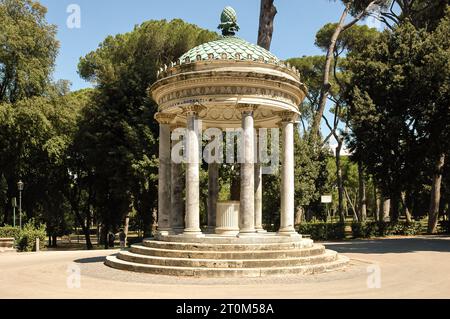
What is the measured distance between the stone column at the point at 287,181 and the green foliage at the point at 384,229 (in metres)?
21.0

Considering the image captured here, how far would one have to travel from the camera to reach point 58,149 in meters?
35.3

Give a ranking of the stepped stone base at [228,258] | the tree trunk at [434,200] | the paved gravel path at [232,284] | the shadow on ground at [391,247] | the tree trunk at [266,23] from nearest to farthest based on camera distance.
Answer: the paved gravel path at [232,284], the stepped stone base at [228,258], the shadow on ground at [391,247], the tree trunk at [266,23], the tree trunk at [434,200]

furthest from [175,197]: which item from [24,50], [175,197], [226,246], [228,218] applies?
[24,50]

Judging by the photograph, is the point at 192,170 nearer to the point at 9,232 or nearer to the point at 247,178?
the point at 247,178

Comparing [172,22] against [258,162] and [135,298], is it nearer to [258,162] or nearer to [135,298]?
[258,162]

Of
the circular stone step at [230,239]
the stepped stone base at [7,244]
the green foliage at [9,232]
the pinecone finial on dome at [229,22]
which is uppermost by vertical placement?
the pinecone finial on dome at [229,22]

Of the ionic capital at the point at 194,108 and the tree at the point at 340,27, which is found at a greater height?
the tree at the point at 340,27

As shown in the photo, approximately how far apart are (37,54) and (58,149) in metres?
7.70

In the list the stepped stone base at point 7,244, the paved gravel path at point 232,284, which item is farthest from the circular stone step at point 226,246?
the stepped stone base at point 7,244

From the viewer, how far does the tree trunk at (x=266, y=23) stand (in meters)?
32.2

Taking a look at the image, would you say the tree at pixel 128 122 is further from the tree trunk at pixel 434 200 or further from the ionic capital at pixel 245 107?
the tree trunk at pixel 434 200

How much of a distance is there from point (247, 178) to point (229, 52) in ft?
16.1

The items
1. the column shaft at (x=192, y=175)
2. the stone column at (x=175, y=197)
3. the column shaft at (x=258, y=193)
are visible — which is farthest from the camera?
the column shaft at (x=258, y=193)

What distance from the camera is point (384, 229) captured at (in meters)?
36.8
